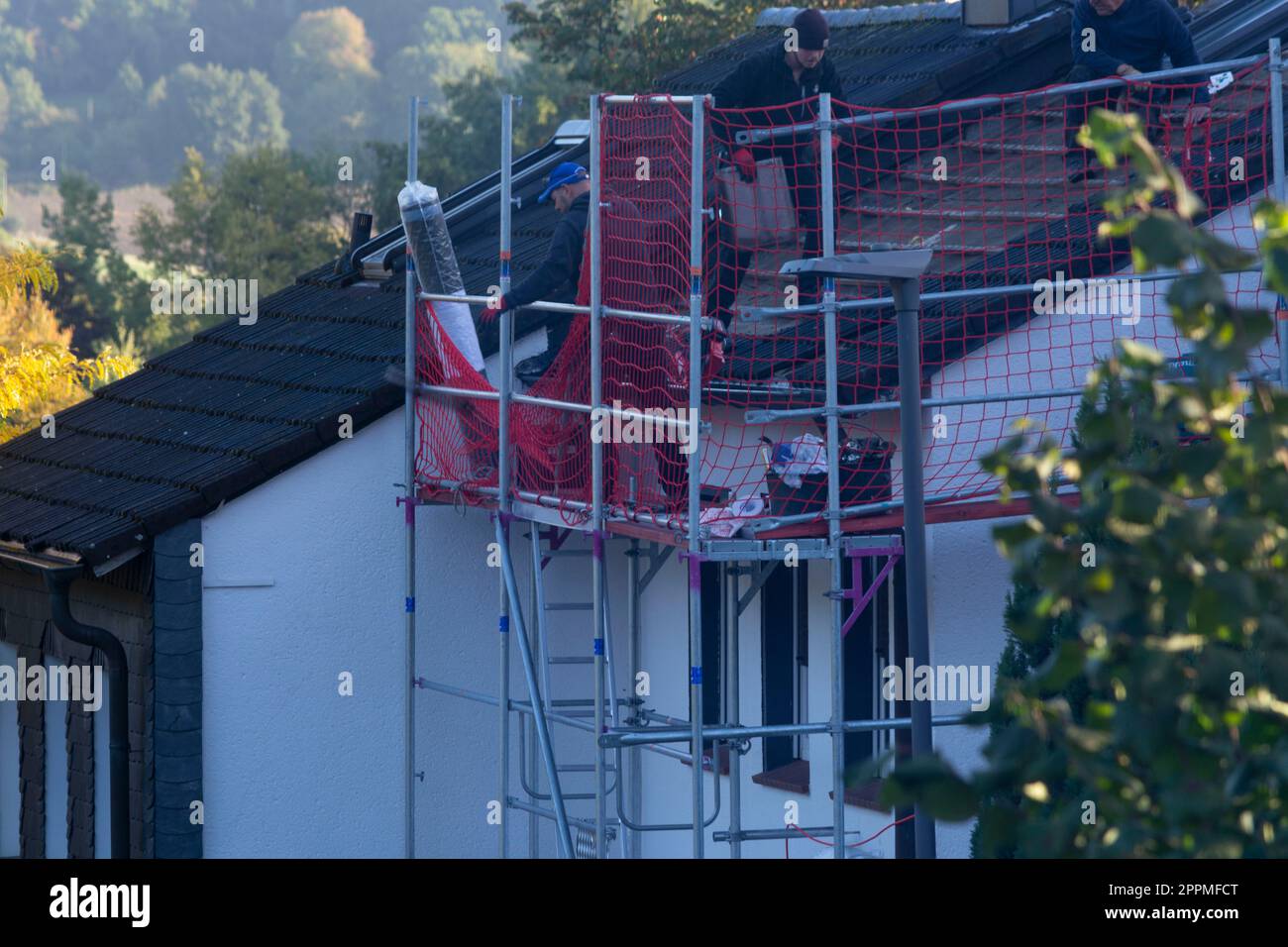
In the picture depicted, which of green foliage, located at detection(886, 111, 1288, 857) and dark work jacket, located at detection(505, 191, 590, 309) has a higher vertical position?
dark work jacket, located at detection(505, 191, 590, 309)

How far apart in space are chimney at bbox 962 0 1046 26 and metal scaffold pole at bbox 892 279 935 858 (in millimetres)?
6603

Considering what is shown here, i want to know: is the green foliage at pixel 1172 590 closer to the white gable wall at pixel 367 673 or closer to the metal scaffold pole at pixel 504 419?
the metal scaffold pole at pixel 504 419

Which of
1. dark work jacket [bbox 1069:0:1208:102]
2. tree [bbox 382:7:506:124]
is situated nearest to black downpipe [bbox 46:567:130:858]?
dark work jacket [bbox 1069:0:1208:102]

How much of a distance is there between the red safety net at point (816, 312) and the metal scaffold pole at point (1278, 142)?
0.77 feet

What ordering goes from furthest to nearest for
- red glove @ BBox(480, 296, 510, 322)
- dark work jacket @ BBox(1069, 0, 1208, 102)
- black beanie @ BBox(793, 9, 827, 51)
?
dark work jacket @ BBox(1069, 0, 1208, 102) → black beanie @ BBox(793, 9, 827, 51) → red glove @ BBox(480, 296, 510, 322)

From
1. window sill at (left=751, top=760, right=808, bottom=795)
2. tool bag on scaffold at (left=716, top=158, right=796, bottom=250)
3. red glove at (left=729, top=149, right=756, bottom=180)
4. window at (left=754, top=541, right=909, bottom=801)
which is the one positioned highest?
red glove at (left=729, top=149, right=756, bottom=180)

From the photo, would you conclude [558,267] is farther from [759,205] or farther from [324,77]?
[324,77]

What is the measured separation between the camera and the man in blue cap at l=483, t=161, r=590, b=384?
8.51 meters

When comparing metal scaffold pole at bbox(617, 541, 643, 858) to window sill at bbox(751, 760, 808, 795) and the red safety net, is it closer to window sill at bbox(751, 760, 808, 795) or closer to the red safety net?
window sill at bbox(751, 760, 808, 795)

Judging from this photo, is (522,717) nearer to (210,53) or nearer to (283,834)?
(283,834)

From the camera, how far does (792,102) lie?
8.88m

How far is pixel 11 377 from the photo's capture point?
15.7m

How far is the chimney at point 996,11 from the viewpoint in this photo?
12.0 metres
